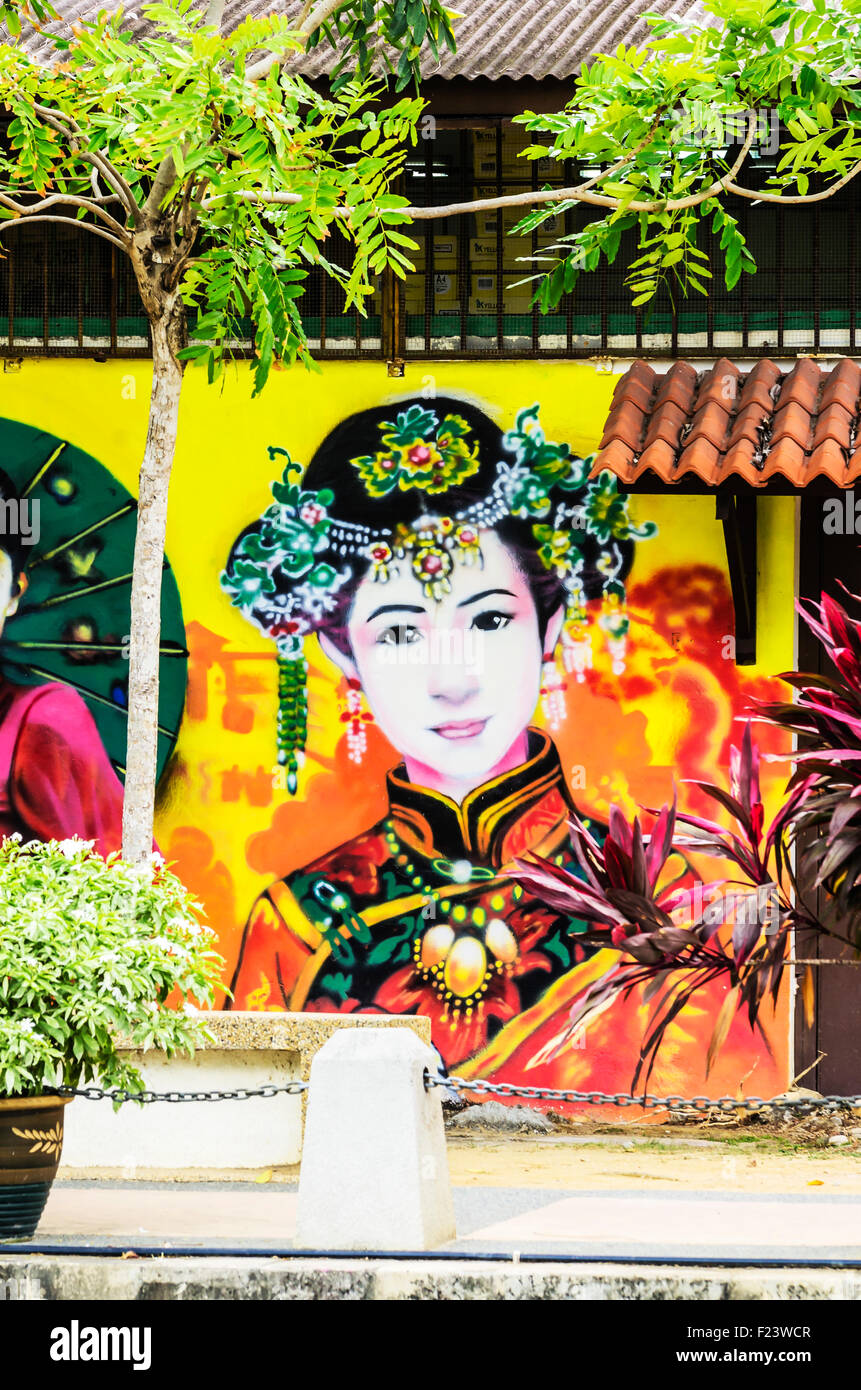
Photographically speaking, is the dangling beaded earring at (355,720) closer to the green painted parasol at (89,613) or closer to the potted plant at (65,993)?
the green painted parasol at (89,613)

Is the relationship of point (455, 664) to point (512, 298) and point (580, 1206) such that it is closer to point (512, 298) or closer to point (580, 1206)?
point (512, 298)

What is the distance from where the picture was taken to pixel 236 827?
32.4 feet

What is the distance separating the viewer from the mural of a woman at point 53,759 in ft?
32.6

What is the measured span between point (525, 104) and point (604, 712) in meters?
3.50

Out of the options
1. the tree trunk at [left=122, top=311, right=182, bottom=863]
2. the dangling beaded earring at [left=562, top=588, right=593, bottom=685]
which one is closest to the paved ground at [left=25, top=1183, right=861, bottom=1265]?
the tree trunk at [left=122, top=311, right=182, bottom=863]

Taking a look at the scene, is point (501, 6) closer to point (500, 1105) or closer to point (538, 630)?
point (538, 630)

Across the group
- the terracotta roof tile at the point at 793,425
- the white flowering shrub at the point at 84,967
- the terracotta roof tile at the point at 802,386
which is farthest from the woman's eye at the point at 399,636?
the white flowering shrub at the point at 84,967

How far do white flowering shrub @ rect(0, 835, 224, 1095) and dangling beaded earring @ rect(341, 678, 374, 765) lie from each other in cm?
309

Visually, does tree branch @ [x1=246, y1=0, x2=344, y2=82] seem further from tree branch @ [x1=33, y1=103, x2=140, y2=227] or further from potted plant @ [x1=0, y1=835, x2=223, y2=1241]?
potted plant @ [x1=0, y1=835, x2=223, y2=1241]

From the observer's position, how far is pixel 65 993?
20.0ft

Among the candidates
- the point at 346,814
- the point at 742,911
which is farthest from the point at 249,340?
the point at 742,911

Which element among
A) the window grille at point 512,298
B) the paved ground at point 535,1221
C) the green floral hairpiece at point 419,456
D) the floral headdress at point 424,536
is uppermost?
the window grille at point 512,298

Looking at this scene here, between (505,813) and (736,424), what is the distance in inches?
103

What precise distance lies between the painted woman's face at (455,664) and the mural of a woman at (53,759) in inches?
A: 67.3
